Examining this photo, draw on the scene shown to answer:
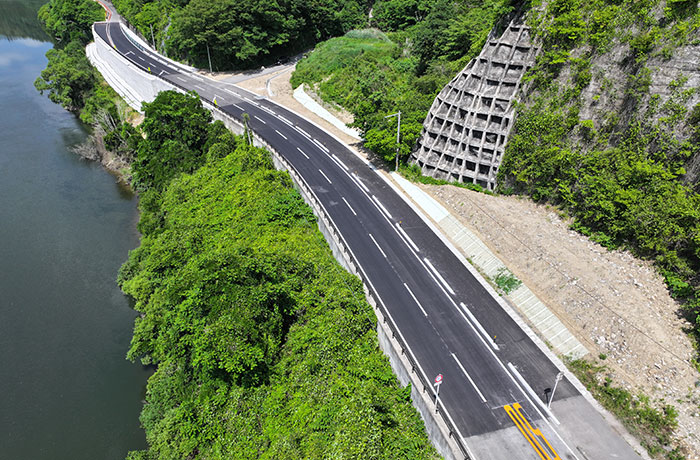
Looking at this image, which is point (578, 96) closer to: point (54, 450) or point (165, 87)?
point (54, 450)

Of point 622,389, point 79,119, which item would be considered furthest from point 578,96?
point 79,119

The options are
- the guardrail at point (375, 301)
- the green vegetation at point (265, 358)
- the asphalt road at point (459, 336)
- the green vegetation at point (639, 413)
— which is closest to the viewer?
the green vegetation at point (639, 413)

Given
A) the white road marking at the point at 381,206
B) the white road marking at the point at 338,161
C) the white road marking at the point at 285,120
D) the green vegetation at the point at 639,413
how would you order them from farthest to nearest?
the white road marking at the point at 285,120
the white road marking at the point at 338,161
the white road marking at the point at 381,206
the green vegetation at the point at 639,413

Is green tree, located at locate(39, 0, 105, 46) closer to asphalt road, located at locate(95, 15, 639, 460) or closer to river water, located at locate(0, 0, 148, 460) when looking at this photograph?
river water, located at locate(0, 0, 148, 460)

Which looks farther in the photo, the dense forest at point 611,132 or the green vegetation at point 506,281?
the green vegetation at point 506,281

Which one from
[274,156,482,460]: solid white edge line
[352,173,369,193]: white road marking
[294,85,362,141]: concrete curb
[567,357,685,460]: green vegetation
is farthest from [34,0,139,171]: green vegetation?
[567,357,685,460]: green vegetation

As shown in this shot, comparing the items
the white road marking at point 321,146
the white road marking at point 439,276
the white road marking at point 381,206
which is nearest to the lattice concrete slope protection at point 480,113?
the white road marking at point 381,206

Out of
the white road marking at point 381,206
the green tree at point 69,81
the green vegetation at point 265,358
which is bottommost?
the green vegetation at point 265,358

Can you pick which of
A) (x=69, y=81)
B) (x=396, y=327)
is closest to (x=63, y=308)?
(x=396, y=327)

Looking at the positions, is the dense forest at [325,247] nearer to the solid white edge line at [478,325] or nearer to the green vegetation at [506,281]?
the solid white edge line at [478,325]
